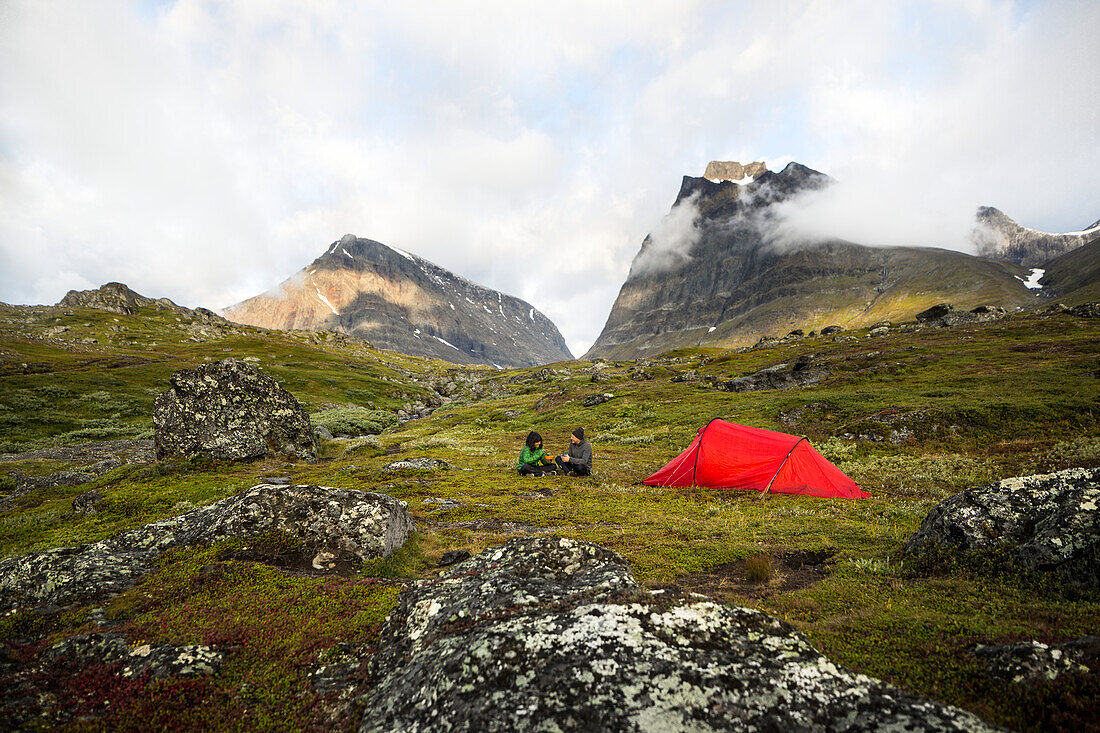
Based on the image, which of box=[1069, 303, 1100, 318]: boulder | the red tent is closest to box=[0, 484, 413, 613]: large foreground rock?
the red tent

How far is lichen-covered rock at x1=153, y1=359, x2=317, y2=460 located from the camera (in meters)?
23.1

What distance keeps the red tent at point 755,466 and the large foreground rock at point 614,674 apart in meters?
14.4

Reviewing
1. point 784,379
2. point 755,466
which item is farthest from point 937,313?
point 755,466

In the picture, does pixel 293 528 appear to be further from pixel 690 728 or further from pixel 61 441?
pixel 61 441

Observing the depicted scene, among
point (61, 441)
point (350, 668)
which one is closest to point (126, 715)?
point (350, 668)

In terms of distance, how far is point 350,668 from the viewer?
626 centimetres

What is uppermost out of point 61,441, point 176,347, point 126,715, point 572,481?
point 176,347

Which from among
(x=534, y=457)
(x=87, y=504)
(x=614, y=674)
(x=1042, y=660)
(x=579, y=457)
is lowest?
(x=579, y=457)

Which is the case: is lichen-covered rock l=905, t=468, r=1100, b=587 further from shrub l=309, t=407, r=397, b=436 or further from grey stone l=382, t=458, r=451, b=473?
shrub l=309, t=407, r=397, b=436

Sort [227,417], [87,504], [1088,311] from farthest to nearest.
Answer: [1088,311] < [227,417] < [87,504]

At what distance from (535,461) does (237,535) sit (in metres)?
15.0

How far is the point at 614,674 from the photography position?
450cm

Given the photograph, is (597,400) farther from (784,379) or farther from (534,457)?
(534,457)

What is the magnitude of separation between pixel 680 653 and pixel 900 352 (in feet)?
218
